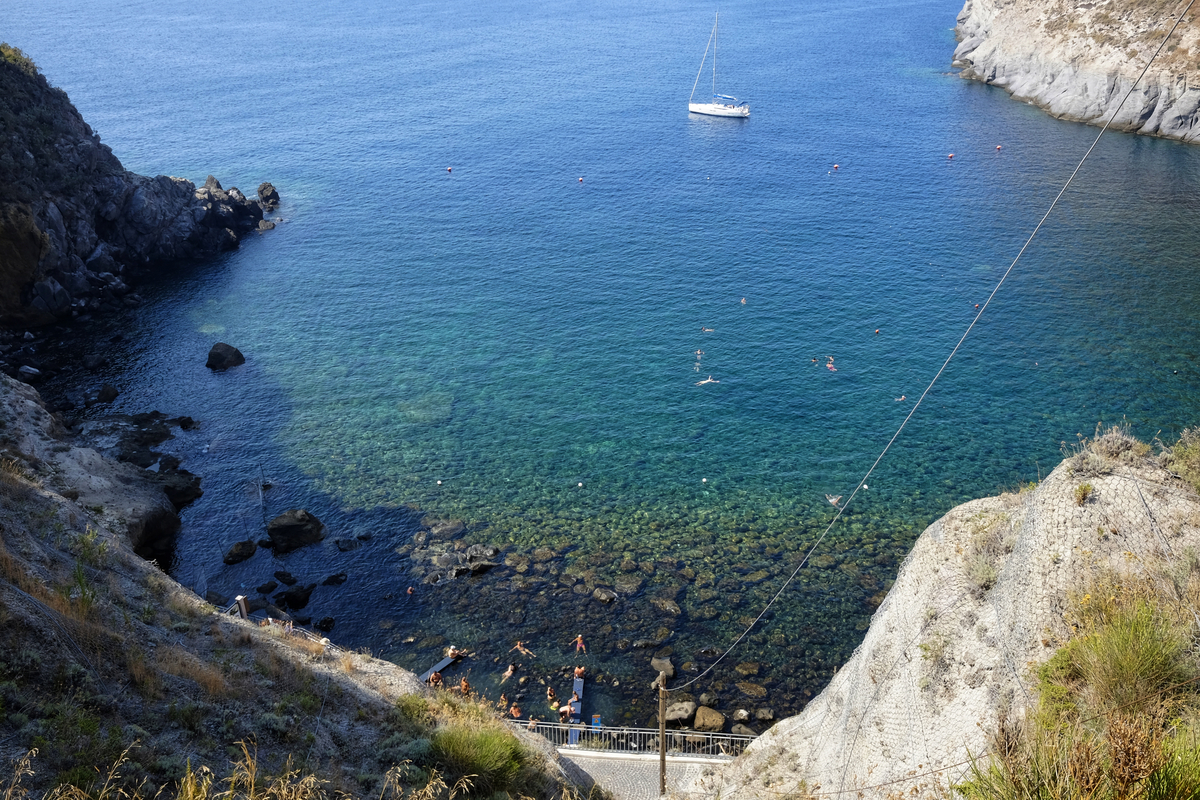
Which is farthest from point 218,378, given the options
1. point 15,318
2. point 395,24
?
point 395,24

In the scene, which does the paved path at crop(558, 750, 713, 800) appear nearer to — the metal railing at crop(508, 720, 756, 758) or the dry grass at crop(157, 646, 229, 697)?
the metal railing at crop(508, 720, 756, 758)

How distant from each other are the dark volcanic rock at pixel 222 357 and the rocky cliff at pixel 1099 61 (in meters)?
79.3

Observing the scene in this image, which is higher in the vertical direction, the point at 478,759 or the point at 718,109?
the point at 718,109

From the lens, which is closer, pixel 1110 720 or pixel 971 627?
→ pixel 1110 720

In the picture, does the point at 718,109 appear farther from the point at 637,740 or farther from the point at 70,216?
the point at 637,740

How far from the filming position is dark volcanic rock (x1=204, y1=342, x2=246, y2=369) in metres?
46.5

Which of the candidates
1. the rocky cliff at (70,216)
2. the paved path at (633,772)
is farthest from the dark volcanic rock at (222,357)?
the paved path at (633,772)

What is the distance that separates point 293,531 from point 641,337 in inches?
963

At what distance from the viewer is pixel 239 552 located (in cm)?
3244

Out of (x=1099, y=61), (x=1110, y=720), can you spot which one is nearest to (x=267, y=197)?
(x=1110, y=720)

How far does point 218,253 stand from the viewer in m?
Answer: 62.7

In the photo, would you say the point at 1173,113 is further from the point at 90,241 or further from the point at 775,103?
the point at 90,241

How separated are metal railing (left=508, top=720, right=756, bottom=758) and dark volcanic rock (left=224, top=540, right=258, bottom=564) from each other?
1506 cm

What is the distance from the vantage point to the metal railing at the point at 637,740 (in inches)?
901
